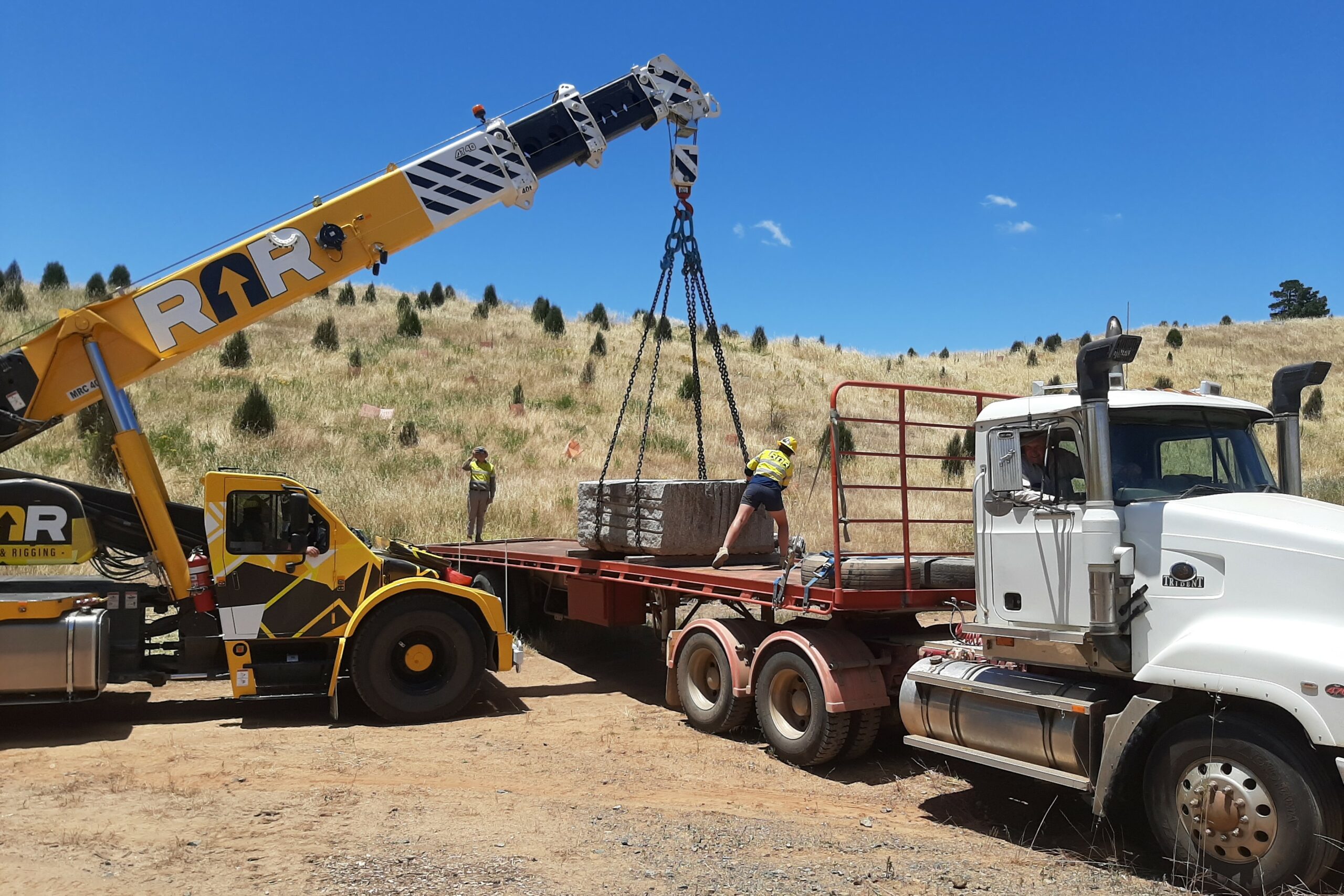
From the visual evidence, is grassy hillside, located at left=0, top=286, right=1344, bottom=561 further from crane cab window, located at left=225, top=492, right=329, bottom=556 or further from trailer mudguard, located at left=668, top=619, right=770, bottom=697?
crane cab window, located at left=225, top=492, right=329, bottom=556

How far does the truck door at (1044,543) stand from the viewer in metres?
5.77

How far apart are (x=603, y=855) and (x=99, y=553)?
608 centimetres

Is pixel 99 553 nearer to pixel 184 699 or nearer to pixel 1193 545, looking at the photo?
A: pixel 184 699

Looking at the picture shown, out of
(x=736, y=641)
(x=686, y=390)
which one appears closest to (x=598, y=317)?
(x=686, y=390)

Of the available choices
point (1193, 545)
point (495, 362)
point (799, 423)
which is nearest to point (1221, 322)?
point (799, 423)

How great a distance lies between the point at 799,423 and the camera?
30750 millimetres

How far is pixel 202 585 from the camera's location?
348 inches

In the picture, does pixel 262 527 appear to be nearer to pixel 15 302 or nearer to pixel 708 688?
pixel 708 688

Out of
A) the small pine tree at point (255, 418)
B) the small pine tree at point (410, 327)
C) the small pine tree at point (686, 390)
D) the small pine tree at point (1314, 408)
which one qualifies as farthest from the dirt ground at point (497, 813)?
the small pine tree at point (1314, 408)

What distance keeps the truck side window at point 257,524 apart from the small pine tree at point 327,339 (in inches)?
978

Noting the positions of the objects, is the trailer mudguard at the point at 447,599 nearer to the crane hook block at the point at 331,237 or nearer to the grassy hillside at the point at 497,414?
the crane hook block at the point at 331,237

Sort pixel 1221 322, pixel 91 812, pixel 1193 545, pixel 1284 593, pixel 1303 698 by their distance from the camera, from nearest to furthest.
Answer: pixel 1303 698, pixel 1284 593, pixel 1193 545, pixel 91 812, pixel 1221 322

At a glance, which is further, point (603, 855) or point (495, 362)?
point (495, 362)

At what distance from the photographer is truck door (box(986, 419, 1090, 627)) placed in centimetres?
577
